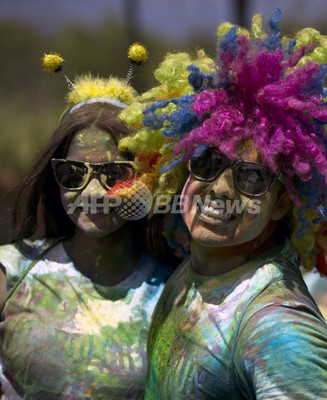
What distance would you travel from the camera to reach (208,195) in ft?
7.39

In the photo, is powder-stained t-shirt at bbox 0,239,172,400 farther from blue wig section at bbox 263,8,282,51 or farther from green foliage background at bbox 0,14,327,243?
green foliage background at bbox 0,14,327,243

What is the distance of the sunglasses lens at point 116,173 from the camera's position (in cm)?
276

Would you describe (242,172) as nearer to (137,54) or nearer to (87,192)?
(87,192)

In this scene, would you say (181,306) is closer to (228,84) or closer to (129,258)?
(129,258)

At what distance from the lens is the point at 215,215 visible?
7.32ft

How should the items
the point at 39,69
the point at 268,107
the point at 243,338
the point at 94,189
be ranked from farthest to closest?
1. the point at 39,69
2. the point at 94,189
3. the point at 268,107
4. the point at 243,338

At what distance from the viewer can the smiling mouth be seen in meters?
2.22

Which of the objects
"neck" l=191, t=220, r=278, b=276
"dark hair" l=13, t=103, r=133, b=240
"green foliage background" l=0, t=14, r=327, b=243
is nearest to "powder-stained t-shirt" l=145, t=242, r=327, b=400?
"neck" l=191, t=220, r=278, b=276

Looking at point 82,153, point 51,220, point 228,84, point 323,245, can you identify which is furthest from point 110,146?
point 323,245

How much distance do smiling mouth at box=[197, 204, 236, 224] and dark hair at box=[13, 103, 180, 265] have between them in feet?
2.14

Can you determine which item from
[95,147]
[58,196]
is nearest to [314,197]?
[95,147]

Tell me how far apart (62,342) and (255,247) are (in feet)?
3.25

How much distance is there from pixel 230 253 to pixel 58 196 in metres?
1.07

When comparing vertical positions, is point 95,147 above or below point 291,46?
below
